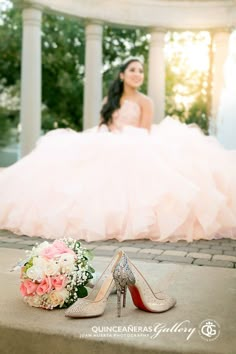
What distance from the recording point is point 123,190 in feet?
28.0

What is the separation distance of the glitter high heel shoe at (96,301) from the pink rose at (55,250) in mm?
384

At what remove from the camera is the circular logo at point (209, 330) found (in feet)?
11.8

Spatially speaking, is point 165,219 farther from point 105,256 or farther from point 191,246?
point 105,256

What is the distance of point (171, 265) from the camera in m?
5.99

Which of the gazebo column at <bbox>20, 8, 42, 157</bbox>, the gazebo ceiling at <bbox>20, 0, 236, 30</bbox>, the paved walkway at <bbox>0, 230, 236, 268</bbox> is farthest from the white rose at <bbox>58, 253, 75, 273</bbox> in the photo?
the gazebo ceiling at <bbox>20, 0, 236, 30</bbox>

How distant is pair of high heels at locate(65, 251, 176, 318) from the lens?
4.00m

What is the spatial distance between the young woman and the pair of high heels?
380 centimetres

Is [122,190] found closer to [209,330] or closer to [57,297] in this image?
[57,297]

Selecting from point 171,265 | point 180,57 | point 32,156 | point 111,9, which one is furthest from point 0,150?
point 171,265

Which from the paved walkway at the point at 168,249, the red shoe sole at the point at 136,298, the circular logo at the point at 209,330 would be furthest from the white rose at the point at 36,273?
the paved walkway at the point at 168,249

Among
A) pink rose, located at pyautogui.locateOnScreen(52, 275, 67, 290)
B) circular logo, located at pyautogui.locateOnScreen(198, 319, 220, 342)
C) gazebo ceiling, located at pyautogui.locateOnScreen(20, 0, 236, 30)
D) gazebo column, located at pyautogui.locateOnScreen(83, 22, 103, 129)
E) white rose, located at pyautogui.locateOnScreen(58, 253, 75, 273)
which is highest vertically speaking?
gazebo ceiling, located at pyautogui.locateOnScreen(20, 0, 236, 30)

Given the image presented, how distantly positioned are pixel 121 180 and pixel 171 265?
2.94 meters

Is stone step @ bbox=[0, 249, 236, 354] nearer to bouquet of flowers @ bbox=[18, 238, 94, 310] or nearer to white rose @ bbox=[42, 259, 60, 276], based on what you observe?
bouquet of flowers @ bbox=[18, 238, 94, 310]

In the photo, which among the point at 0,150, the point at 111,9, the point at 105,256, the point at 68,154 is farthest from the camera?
the point at 0,150
